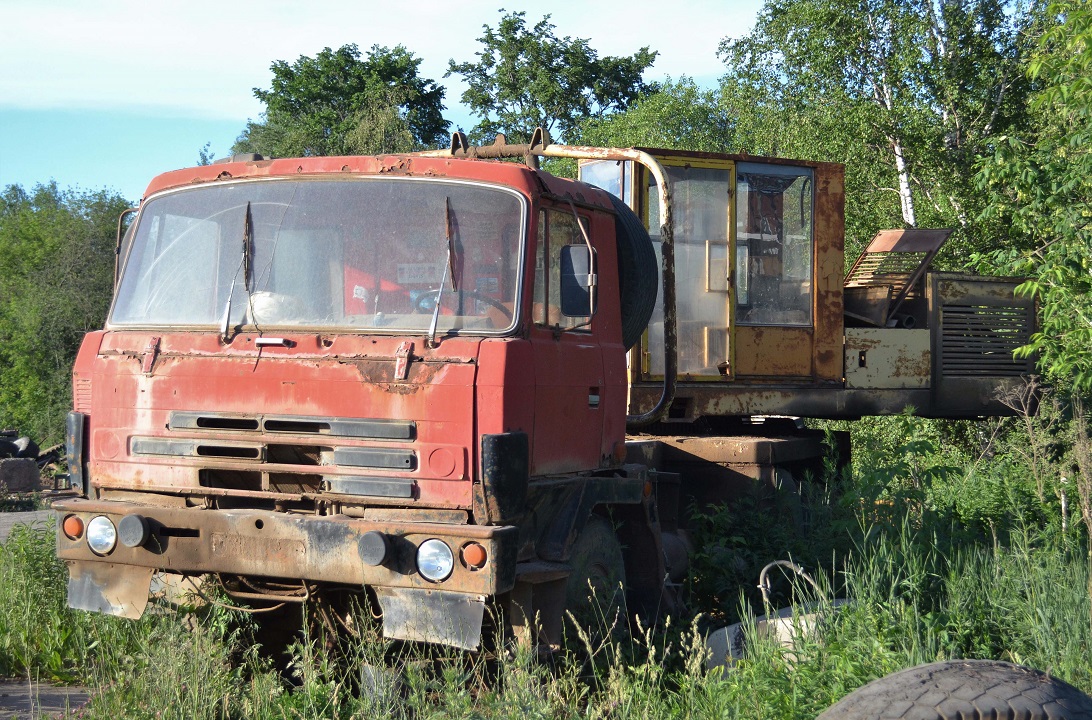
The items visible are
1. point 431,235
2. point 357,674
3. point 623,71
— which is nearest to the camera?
point 431,235

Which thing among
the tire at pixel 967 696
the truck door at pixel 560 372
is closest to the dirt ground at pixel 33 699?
the truck door at pixel 560 372

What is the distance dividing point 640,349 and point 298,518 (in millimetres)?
3511

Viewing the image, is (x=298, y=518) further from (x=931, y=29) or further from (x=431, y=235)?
(x=931, y=29)

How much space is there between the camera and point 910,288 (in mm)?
8984

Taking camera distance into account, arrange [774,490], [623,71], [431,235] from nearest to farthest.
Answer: [431,235]
[774,490]
[623,71]

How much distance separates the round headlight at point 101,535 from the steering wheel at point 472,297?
5.75 feet

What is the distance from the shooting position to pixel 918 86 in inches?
738

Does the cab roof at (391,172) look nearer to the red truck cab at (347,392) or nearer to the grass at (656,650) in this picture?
the red truck cab at (347,392)

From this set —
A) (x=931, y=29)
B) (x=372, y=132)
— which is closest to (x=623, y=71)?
(x=372, y=132)

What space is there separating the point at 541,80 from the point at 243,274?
33162 millimetres

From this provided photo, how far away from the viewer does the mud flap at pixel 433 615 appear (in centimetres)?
444

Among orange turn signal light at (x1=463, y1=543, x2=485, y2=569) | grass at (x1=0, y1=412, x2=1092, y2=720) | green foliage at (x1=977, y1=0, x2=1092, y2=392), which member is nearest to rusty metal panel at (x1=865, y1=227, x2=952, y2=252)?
green foliage at (x1=977, y1=0, x2=1092, y2=392)

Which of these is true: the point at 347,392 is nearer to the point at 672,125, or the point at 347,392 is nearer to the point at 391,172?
the point at 391,172

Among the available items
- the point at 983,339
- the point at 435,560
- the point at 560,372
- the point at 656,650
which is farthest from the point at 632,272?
the point at 983,339
